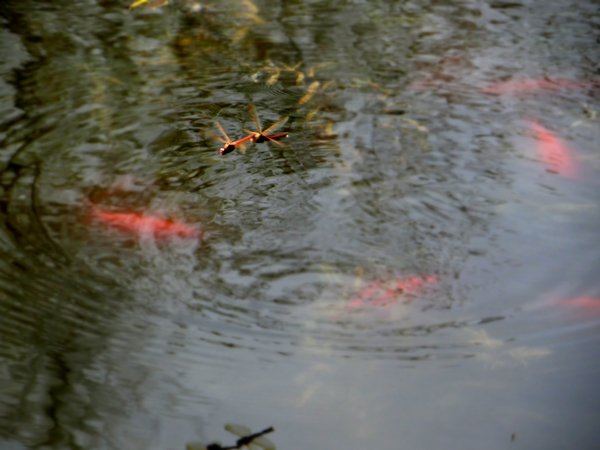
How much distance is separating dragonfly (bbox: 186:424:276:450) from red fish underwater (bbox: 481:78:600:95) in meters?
2.02

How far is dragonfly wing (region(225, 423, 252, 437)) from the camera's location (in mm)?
1345

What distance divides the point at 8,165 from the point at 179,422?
127 centimetres

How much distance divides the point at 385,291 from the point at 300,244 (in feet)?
1.07

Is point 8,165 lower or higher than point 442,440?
higher

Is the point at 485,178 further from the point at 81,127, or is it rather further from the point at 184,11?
the point at 184,11

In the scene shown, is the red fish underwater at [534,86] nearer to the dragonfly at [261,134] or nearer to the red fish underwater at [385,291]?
the dragonfly at [261,134]

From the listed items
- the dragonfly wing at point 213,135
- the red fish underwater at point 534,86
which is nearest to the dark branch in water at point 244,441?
the dragonfly wing at point 213,135

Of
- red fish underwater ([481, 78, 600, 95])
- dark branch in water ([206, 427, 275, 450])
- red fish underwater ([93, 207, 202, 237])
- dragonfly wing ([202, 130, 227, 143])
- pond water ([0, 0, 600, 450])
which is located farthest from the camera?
red fish underwater ([481, 78, 600, 95])

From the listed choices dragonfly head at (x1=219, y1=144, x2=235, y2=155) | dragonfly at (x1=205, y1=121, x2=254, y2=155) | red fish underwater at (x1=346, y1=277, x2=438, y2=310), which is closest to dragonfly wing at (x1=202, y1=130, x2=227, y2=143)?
dragonfly at (x1=205, y1=121, x2=254, y2=155)

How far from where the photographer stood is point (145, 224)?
1929 mm

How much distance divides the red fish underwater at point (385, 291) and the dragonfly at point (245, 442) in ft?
1.54

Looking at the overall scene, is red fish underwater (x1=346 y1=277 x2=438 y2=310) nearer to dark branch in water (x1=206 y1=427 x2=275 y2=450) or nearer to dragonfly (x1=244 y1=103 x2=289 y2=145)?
dark branch in water (x1=206 y1=427 x2=275 y2=450)

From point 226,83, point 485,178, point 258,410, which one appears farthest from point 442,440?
point 226,83

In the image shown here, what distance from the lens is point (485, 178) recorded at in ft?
7.25
